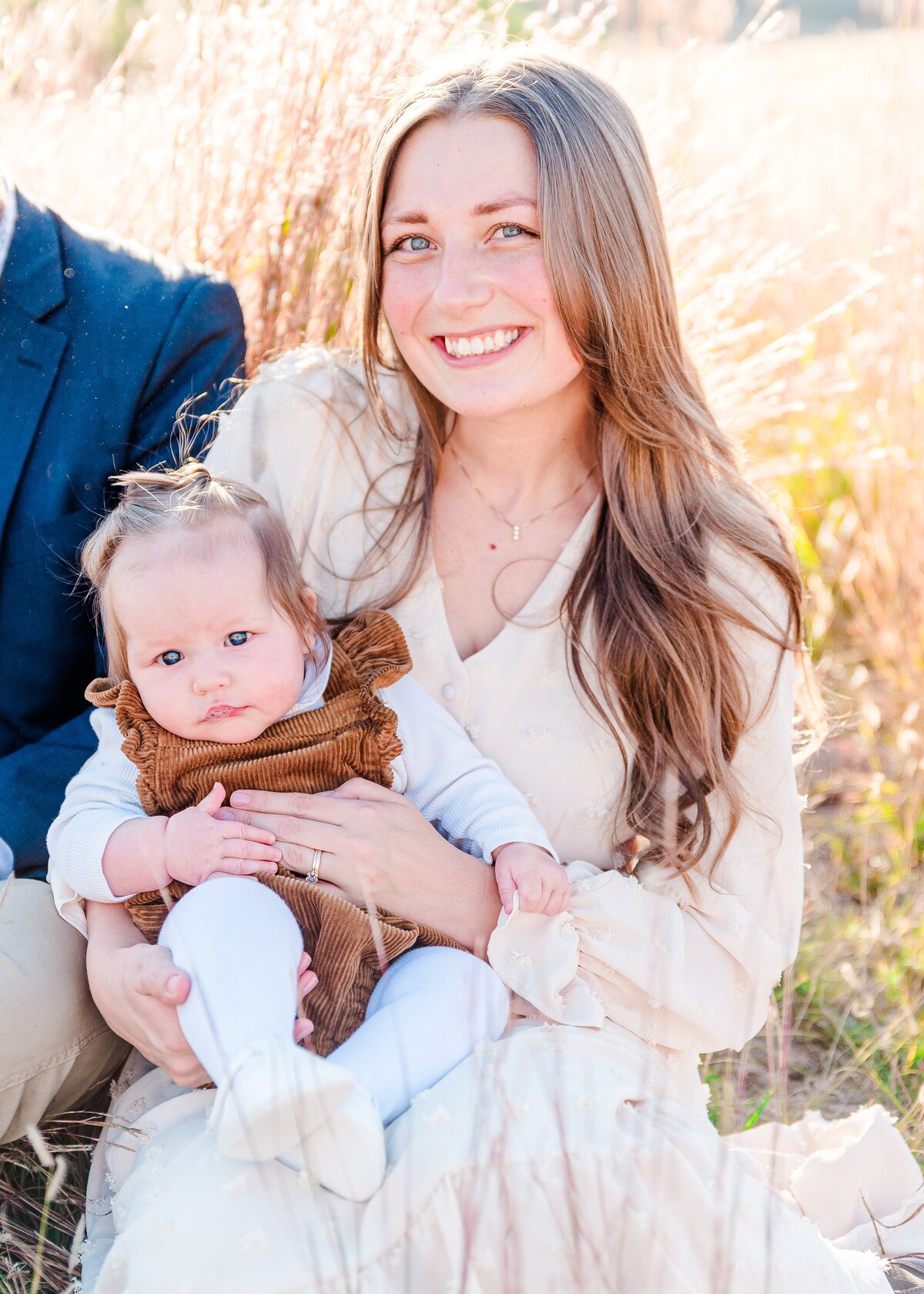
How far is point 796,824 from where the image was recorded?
7.27 feet

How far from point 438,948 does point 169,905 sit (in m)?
0.41

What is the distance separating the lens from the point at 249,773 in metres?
1.99

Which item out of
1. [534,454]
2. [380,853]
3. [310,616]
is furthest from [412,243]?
[380,853]

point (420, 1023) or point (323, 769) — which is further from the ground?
point (323, 769)

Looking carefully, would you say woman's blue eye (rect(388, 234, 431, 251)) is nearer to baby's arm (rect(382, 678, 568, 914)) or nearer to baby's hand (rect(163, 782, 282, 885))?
baby's arm (rect(382, 678, 568, 914))

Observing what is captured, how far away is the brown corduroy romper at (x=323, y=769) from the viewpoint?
1877 millimetres

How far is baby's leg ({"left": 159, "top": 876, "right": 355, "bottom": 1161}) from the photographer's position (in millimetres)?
1498

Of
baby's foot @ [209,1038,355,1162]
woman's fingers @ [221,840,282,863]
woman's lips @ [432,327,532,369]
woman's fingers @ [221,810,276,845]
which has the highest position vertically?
woman's lips @ [432,327,532,369]

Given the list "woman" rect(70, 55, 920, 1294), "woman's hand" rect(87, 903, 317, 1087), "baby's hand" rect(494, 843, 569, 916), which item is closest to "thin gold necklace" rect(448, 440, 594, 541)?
"woman" rect(70, 55, 920, 1294)

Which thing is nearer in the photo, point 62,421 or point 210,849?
point 210,849

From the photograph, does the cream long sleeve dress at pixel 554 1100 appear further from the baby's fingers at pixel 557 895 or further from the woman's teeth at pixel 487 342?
the woman's teeth at pixel 487 342

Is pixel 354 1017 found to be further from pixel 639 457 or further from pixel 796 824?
pixel 639 457

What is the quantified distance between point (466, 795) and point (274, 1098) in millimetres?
728

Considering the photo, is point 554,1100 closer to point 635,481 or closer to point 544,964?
point 544,964
